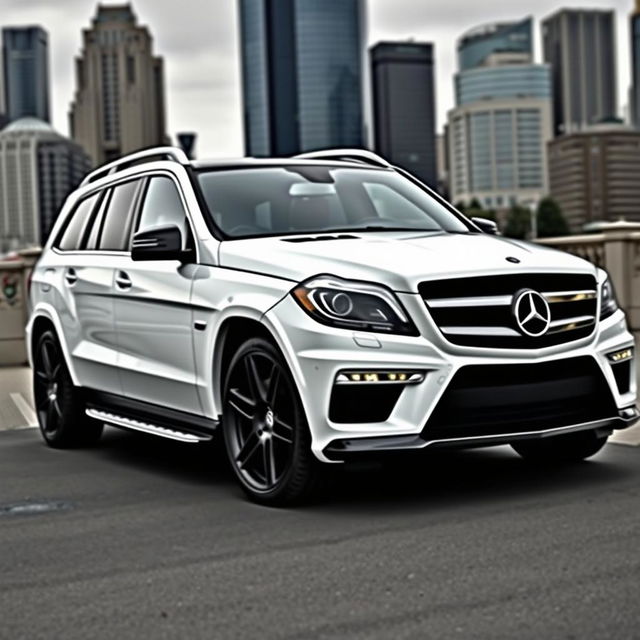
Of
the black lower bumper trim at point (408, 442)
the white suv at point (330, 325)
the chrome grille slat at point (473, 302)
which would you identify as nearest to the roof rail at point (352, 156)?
the white suv at point (330, 325)

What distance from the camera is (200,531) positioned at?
18.6 ft

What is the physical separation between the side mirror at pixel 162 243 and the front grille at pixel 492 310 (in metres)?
1.53

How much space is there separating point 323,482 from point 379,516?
0.32m

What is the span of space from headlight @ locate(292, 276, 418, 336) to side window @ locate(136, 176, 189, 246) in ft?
4.56

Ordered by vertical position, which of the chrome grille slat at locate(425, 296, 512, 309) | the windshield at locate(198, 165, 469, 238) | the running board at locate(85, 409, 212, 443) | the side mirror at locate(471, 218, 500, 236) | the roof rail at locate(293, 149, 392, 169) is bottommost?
the running board at locate(85, 409, 212, 443)

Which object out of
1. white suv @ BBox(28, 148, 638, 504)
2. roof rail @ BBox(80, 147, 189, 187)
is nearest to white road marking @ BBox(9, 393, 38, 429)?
roof rail @ BBox(80, 147, 189, 187)

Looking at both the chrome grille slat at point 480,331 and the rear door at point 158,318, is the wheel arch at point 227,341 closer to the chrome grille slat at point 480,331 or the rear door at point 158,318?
the rear door at point 158,318

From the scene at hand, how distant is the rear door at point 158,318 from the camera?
22.1 feet

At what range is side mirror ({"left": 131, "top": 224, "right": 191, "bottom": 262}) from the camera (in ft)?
22.1

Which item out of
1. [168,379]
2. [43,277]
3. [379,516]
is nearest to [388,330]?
[379,516]

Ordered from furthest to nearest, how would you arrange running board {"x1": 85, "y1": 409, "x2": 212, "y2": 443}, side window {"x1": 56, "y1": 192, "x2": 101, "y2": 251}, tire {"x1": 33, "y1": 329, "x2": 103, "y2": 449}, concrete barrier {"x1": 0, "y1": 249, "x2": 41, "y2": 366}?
concrete barrier {"x1": 0, "y1": 249, "x2": 41, "y2": 366} → side window {"x1": 56, "y1": 192, "x2": 101, "y2": 251} → tire {"x1": 33, "y1": 329, "x2": 103, "y2": 449} → running board {"x1": 85, "y1": 409, "x2": 212, "y2": 443}

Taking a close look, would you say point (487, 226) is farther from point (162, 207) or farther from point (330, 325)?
point (330, 325)

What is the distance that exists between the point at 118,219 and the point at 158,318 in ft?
3.88

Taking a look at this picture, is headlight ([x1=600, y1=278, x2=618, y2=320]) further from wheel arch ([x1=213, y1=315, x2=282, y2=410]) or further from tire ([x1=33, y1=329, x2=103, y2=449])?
tire ([x1=33, y1=329, x2=103, y2=449])
